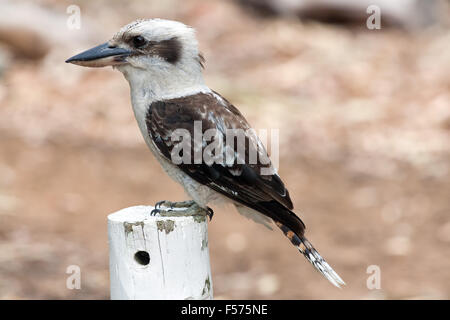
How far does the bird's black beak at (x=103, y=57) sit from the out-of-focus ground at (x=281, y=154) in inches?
101

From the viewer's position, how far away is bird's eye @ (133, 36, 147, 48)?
3.56 meters

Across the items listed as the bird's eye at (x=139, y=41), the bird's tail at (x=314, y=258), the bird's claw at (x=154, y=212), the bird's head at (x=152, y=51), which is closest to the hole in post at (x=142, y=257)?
the bird's claw at (x=154, y=212)

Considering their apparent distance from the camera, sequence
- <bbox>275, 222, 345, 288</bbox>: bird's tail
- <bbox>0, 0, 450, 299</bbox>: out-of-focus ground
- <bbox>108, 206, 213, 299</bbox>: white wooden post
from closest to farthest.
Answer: <bbox>108, 206, 213, 299</bbox>: white wooden post, <bbox>275, 222, 345, 288</bbox>: bird's tail, <bbox>0, 0, 450, 299</bbox>: out-of-focus ground

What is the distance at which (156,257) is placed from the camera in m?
3.08

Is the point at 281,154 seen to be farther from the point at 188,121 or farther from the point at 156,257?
the point at 156,257

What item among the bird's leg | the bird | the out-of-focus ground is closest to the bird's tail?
the bird

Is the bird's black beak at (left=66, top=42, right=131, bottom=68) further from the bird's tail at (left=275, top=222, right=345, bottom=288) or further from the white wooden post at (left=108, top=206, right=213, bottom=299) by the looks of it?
the bird's tail at (left=275, top=222, right=345, bottom=288)

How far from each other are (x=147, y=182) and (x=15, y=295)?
2.48 metres

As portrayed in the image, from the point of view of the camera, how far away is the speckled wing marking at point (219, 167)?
3.49 metres

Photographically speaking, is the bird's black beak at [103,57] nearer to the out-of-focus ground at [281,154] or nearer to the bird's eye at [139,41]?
the bird's eye at [139,41]
